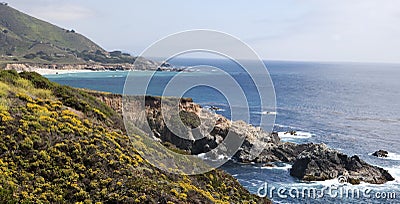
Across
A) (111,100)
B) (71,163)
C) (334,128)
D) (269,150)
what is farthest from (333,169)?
(71,163)

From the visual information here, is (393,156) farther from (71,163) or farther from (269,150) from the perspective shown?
(71,163)

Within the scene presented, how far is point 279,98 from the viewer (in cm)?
13350

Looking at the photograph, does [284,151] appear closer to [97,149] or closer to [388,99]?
[97,149]

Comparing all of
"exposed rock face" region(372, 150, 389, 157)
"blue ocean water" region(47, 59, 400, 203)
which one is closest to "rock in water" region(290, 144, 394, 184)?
"blue ocean water" region(47, 59, 400, 203)

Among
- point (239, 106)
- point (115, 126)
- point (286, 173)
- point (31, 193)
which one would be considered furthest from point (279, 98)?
point (31, 193)

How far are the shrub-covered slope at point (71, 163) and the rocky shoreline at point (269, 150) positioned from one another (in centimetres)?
2810

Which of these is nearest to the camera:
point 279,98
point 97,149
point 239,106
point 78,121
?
point 97,149

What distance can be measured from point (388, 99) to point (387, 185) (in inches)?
3985

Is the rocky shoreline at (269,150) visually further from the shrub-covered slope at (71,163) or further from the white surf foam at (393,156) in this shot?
the shrub-covered slope at (71,163)

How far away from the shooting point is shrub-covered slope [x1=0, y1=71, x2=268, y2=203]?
14.1 m

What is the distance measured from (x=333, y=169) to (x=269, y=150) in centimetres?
1229

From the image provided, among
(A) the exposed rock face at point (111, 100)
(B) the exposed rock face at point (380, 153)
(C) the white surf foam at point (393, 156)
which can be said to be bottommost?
(C) the white surf foam at point (393, 156)

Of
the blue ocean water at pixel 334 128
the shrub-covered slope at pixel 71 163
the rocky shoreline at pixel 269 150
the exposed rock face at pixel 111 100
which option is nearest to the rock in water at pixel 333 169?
the rocky shoreline at pixel 269 150

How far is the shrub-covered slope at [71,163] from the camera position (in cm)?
1413
